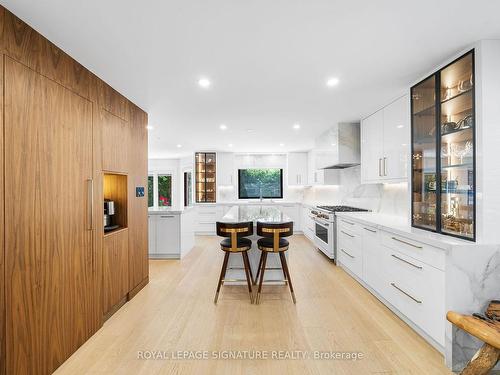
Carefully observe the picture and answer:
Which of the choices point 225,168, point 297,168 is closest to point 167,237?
point 225,168

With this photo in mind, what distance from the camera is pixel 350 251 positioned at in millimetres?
3973

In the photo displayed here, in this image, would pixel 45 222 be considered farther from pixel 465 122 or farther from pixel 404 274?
pixel 465 122

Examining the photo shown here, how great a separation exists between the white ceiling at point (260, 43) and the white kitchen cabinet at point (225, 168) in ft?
14.1

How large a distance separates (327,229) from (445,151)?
2.60 metres

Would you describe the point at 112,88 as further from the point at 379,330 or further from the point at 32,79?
the point at 379,330

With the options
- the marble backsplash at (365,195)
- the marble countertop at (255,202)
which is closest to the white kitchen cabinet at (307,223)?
the marble backsplash at (365,195)

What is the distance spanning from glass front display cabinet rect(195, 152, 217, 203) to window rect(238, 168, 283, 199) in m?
0.80

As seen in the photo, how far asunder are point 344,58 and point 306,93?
0.85 m

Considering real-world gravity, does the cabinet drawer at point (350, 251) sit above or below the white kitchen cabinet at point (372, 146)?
below

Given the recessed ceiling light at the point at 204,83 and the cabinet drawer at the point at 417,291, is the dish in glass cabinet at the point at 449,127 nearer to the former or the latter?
the cabinet drawer at the point at 417,291

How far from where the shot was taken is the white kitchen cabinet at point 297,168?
7.82 meters

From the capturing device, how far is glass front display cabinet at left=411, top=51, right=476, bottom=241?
83.7 inches

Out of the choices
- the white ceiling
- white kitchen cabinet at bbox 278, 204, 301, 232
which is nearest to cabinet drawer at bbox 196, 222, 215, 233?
white kitchen cabinet at bbox 278, 204, 301, 232

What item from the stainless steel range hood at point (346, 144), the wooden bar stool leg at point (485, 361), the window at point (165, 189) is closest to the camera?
the wooden bar stool leg at point (485, 361)
